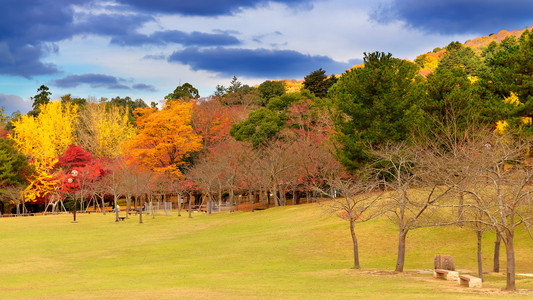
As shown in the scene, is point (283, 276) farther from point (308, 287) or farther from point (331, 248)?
point (331, 248)

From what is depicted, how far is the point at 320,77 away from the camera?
91938mm

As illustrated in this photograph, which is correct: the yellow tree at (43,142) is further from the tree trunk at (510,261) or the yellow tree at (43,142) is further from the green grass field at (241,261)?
the tree trunk at (510,261)

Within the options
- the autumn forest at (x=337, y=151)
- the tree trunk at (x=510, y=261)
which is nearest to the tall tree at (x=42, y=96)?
the autumn forest at (x=337, y=151)

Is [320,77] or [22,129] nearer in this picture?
[22,129]

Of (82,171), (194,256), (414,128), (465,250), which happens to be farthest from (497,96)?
(82,171)

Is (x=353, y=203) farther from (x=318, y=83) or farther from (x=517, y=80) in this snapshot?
(x=318, y=83)

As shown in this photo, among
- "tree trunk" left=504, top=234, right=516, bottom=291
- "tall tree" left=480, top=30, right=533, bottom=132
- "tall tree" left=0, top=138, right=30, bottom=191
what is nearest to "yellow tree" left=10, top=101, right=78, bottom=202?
"tall tree" left=0, top=138, right=30, bottom=191

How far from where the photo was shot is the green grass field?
18391 millimetres

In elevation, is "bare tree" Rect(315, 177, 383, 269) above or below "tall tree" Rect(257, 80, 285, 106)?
below

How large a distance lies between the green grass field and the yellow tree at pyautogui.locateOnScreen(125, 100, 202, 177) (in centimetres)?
2528

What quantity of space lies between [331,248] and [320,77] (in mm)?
62078

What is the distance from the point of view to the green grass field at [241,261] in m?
18.4

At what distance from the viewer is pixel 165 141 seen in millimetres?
76688

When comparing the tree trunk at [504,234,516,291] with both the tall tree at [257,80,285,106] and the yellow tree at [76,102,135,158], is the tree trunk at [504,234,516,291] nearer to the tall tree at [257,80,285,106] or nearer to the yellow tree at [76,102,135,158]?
the yellow tree at [76,102,135,158]
